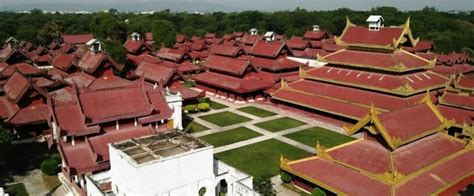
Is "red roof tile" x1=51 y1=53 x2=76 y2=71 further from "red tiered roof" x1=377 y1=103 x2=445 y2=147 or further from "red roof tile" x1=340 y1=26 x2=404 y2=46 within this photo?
"red tiered roof" x1=377 y1=103 x2=445 y2=147

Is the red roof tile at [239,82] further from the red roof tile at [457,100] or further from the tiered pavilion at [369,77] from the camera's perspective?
the red roof tile at [457,100]

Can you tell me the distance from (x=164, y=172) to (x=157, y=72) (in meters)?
25.9

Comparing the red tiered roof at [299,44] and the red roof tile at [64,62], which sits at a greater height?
the red roof tile at [64,62]

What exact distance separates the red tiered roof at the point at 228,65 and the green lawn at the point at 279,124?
33.9ft

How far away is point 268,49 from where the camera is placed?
170 feet

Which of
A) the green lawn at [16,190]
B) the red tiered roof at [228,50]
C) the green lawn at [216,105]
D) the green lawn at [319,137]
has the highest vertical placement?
the red tiered roof at [228,50]

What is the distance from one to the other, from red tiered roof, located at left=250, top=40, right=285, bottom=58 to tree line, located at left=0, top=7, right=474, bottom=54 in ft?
104

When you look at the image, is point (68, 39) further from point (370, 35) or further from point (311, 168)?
point (311, 168)

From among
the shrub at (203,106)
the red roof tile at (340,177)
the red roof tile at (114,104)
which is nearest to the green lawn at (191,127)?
the shrub at (203,106)

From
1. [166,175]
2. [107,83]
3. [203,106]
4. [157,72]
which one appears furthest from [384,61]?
[107,83]

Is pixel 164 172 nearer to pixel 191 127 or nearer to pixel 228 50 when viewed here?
pixel 191 127

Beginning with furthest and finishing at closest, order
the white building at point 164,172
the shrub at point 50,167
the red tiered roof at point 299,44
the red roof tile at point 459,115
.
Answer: the red tiered roof at point 299,44 < the red roof tile at point 459,115 < the shrub at point 50,167 < the white building at point 164,172

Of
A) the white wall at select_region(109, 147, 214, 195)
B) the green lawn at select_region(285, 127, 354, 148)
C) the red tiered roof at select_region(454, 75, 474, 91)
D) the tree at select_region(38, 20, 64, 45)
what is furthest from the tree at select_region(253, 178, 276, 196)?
the tree at select_region(38, 20, 64, 45)

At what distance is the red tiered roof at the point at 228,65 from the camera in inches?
1860
